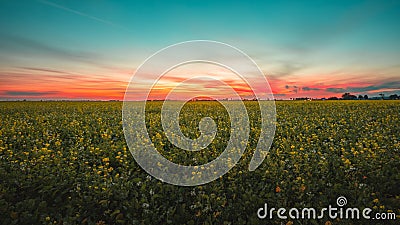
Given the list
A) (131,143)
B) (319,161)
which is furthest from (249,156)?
(131,143)

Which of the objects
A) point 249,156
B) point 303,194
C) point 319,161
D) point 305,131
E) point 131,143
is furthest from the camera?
point 305,131

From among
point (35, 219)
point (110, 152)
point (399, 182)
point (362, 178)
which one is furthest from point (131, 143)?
point (399, 182)

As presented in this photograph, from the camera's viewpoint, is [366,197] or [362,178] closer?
[366,197]

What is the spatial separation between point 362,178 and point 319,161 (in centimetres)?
112

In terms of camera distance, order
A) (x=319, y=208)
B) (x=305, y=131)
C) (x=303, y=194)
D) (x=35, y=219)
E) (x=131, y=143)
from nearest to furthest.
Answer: (x=35, y=219) < (x=319, y=208) < (x=303, y=194) < (x=131, y=143) < (x=305, y=131)

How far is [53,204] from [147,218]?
1.97m

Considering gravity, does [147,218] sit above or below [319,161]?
below

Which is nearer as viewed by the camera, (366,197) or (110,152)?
(366,197)

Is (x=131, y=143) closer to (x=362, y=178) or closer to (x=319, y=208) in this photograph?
(x=319, y=208)

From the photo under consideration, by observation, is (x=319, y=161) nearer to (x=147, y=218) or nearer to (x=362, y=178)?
(x=362, y=178)

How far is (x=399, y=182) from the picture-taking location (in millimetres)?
5988

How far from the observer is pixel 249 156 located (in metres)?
7.76

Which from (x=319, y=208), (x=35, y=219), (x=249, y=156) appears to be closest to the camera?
(x=35, y=219)

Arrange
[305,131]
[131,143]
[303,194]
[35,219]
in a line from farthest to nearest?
1. [305,131]
2. [131,143]
3. [303,194]
4. [35,219]
